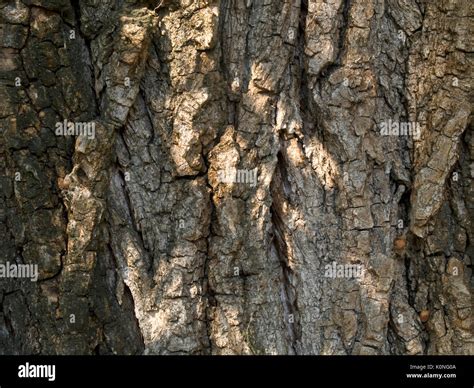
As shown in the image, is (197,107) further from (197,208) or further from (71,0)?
(71,0)

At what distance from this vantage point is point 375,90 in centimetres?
403

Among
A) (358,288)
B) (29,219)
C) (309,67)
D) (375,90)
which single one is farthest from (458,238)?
(29,219)

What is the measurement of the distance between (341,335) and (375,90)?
1470 millimetres

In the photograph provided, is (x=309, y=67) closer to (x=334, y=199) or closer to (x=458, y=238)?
(x=334, y=199)

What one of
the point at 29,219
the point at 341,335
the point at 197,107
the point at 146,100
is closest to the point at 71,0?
the point at 146,100

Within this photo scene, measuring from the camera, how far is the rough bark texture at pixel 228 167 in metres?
3.90

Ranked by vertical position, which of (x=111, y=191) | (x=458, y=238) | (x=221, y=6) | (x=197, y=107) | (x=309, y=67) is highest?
(x=221, y=6)

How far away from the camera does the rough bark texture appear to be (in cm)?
390

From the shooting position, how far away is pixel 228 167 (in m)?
3.90

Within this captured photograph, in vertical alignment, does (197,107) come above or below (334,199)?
above

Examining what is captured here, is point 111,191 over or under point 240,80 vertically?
under
